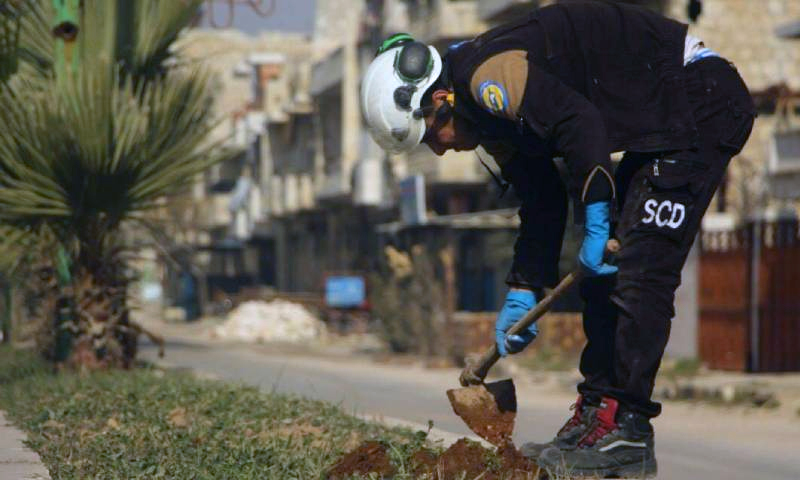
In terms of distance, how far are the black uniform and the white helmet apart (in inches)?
4.5

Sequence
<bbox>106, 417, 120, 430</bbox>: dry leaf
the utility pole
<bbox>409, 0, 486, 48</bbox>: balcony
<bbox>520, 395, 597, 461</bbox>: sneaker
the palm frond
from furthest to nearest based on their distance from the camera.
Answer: <bbox>409, 0, 486, 48</bbox>: balcony < the utility pole < the palm frond < <bbox>106, 417, 120, 430</bbox>: dry leaf < <bbox>520, 395, 597, 461</bbox>: sneaker

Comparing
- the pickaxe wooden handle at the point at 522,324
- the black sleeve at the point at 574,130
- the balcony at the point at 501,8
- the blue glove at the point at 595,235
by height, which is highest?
the balcony at the point at 501,8

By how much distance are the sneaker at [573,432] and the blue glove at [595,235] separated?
26.7 inches

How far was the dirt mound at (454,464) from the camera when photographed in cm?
559

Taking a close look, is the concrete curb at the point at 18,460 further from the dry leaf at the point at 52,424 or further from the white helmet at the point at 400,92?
the white helmet at the point at 400,92

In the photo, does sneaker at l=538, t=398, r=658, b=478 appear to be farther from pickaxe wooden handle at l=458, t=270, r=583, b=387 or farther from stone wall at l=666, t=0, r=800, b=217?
stone wall at l=666, t=0, r=800, b=217

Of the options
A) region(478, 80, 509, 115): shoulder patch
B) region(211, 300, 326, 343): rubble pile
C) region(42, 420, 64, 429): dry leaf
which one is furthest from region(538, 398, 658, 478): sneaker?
region(211, 300, 326, 343): rubble pile

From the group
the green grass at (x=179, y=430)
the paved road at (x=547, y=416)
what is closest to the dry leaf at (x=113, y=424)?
the green grass at (x=179, y=430)

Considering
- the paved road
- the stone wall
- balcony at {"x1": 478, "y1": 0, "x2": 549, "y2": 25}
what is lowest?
the paved road

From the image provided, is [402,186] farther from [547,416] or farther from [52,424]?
[52,424]

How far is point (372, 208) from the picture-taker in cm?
4978

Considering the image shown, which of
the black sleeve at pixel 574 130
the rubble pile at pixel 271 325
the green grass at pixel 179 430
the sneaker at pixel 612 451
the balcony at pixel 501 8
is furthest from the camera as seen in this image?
the rubble pile at pixel 271 325

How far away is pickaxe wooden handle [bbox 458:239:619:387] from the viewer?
5.78 metres

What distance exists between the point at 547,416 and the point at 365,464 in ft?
28.6
